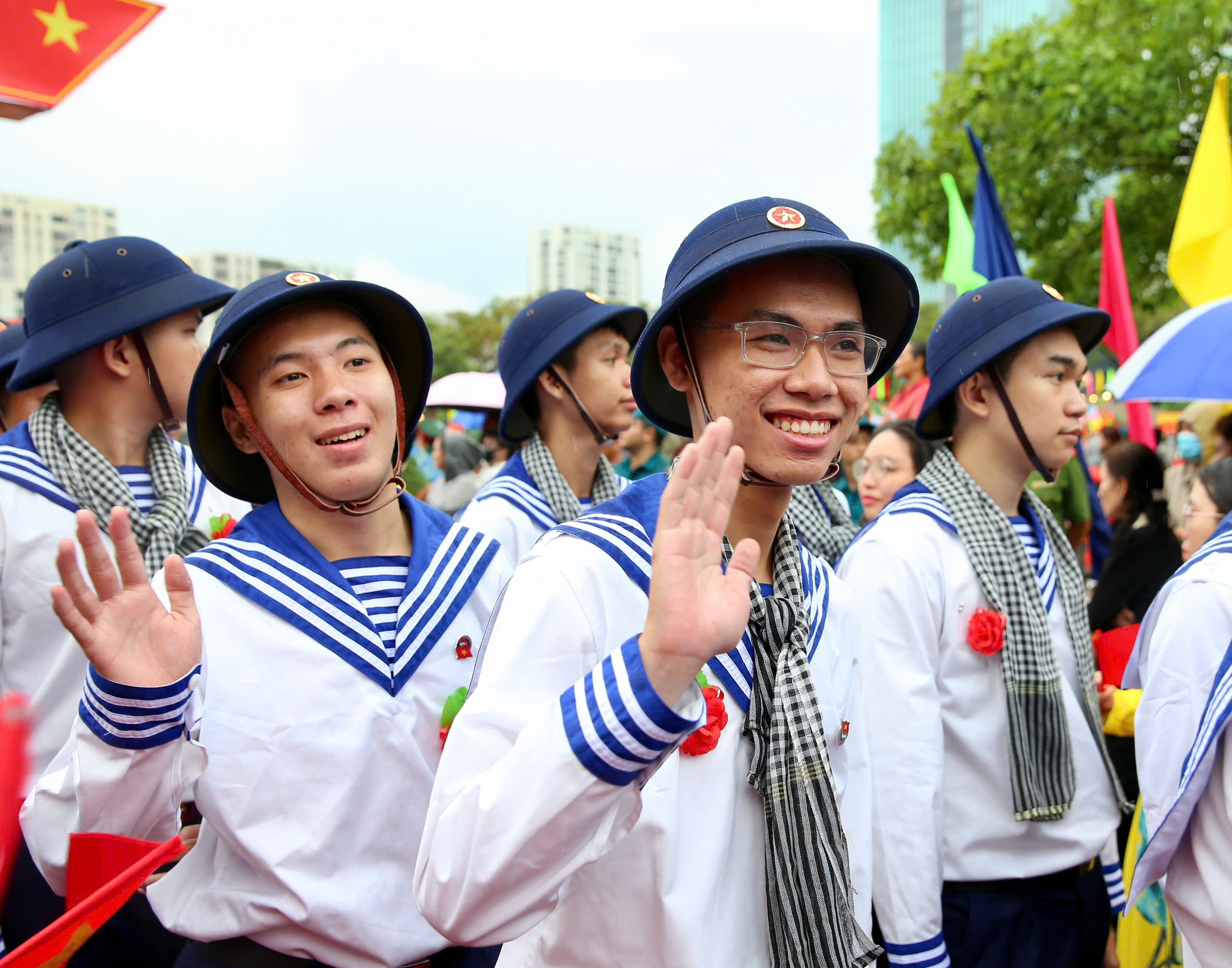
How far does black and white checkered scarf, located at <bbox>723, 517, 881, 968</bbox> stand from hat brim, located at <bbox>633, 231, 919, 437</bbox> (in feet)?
1.68

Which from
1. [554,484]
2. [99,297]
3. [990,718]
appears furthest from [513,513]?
[990,718]

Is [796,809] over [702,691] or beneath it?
beneath

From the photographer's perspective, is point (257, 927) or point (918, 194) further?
point (918, 194)

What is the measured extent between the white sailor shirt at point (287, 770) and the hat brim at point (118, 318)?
1324 mm

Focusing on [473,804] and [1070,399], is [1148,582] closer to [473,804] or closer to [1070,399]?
[1070,399]

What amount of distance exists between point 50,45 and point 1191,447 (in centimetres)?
564

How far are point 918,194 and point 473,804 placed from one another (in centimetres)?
1399

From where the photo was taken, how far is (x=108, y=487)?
10.7 feet

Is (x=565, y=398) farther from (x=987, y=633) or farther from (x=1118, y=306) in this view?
(x=1118, y=306)

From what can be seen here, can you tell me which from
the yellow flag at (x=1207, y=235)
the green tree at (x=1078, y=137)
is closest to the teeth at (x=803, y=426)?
the yellow flag at (x=1207, y=235)

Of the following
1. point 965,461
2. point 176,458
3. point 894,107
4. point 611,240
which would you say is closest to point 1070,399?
point 965,461

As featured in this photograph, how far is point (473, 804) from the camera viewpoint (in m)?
1.49

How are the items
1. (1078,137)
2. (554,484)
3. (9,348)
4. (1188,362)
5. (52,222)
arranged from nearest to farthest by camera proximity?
(1188,362) < (554,484) < (9,348) < (1078,137) < (52,222)

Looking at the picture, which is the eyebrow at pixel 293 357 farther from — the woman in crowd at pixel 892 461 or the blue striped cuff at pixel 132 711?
the woman in crowd at pixel 892 461
